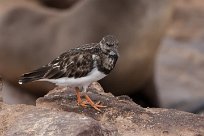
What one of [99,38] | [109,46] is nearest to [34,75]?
[109,46]

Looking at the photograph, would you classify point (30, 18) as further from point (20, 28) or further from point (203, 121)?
point (203, 121)

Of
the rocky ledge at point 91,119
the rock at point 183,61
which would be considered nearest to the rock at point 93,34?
the rock at point 183,61

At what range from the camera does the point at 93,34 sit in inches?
357

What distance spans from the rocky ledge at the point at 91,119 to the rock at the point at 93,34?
3935 mm

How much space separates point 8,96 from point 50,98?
15.9 feet

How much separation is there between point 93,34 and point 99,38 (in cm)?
11

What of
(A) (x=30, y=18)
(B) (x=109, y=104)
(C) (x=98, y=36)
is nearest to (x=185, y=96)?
(C) (x=98, y=36)

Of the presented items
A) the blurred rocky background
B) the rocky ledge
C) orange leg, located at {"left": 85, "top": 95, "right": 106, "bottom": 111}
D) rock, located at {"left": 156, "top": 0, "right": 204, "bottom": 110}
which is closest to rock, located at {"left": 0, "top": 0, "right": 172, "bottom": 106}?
the blurred rocky background

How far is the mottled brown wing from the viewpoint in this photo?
4.58 metres

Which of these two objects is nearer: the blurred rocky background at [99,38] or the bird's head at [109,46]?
the bird's head at [109,46]

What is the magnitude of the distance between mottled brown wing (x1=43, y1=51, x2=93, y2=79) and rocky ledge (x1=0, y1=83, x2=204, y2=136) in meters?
0.21

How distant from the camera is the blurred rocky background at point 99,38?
9070mm

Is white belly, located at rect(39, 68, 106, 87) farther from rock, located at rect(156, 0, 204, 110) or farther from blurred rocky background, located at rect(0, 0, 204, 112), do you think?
rock, located at rect(156, 0, 204, 110)

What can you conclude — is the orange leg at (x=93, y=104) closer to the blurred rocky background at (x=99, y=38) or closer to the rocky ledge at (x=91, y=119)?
the rocky ledge at (x=91, y=119)
